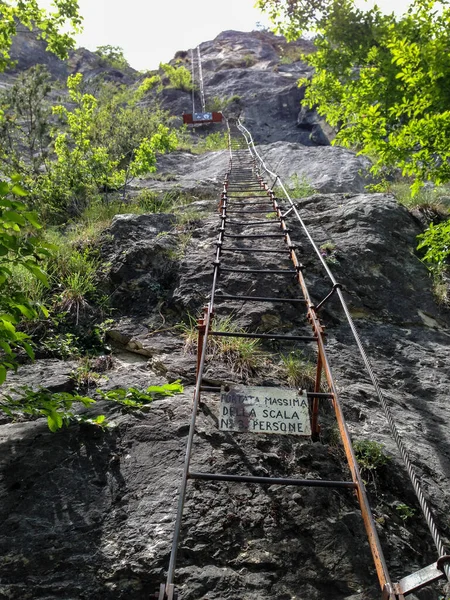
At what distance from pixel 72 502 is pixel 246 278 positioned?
125 inches

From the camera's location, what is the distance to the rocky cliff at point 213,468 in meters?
2.29

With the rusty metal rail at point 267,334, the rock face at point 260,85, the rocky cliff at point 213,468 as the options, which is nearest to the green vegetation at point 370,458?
the rocky cliff at point 213,468

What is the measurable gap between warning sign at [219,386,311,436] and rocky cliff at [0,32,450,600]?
0.23m

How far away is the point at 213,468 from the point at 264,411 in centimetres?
48

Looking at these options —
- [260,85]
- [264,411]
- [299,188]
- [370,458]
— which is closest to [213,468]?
[264,411]

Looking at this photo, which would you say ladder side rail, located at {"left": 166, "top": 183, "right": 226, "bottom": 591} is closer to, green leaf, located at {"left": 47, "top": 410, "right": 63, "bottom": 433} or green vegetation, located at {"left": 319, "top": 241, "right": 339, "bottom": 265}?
green leaf, located at {"left": 47, "top": 410, "right": 63, "bottom": 433}

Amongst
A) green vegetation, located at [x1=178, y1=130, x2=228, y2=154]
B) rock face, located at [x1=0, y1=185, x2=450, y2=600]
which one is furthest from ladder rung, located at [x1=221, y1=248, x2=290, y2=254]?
green vegetation, located at [x1=178, y1=130, x2=228, y2=154]

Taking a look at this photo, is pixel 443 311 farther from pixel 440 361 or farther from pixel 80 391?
pixel 80 391

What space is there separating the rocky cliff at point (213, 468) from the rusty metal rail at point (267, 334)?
0.17 meters

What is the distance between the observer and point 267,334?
387 cm

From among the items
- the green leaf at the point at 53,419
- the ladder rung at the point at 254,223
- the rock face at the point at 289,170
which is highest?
the rock face at the point at 289,170

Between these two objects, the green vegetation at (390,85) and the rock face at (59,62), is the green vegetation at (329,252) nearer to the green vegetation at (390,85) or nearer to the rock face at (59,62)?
the green vegetation at (390,85)

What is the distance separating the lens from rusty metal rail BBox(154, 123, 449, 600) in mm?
1799

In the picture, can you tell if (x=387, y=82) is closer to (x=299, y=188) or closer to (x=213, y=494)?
(x=299, y=188)
